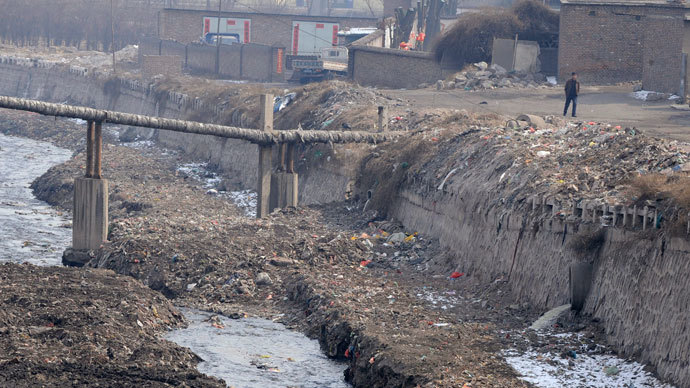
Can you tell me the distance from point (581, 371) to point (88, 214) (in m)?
12.5

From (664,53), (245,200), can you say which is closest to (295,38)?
(245,200)

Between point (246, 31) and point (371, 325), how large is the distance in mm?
51780

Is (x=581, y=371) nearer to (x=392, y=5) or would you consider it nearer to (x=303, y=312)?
(x=303, y=312)

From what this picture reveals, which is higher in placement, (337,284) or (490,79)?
(490,79)

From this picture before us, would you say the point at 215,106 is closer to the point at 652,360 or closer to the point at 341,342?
the point at 341,342

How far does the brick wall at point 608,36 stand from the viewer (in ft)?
110

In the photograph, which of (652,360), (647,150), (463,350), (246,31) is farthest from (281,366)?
(246,31)

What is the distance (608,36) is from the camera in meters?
33.5

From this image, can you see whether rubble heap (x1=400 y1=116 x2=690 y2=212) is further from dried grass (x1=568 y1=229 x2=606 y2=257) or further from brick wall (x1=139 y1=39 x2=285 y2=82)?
brick wall (x1=139 y1=39 x2=285 y2=82)

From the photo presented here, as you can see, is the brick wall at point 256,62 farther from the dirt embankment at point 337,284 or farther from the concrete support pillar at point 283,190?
the concrete support pillar at point 283,190

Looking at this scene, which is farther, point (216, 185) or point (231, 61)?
point (231, 61)

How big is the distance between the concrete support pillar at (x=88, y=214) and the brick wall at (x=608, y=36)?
19.0 meters

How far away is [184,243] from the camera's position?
1916 centimetres

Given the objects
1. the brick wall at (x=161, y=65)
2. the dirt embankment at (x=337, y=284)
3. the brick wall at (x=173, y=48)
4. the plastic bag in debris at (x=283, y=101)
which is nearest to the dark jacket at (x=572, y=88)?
the dirt embankment at (x=337, y=284)
